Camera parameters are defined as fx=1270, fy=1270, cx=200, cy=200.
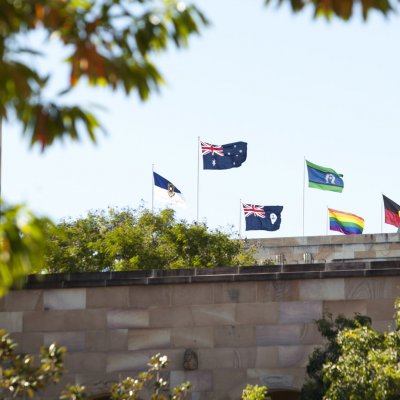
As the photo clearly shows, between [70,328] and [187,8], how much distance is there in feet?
66.2

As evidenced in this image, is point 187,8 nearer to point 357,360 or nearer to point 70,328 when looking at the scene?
point 357,360

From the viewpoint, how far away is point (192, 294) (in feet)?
88.5

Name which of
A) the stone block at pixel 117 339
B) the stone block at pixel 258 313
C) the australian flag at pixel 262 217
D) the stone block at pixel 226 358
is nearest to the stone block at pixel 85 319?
the stone block at pixel 117 339

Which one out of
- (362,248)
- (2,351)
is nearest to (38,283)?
(2,351)

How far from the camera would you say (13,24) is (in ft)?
23.8

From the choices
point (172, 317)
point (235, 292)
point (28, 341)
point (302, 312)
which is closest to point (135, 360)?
point (172, 317)

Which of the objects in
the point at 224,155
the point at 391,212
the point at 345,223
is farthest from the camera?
the point at 391,212

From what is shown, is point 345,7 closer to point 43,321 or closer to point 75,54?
point 75,54

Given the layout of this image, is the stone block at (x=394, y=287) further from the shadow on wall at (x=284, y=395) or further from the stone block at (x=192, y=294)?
the stone block at (x=192, y=294)

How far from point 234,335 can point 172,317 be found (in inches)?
54.2

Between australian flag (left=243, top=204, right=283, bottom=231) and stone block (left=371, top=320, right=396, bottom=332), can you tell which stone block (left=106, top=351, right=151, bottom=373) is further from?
australian flag (left=243, top=204, right=283, bottom=231)

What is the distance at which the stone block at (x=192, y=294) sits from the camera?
2684 cm

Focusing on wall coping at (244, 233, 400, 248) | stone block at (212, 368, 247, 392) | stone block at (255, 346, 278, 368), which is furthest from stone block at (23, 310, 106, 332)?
wall coping at (244, 233, 400, 248)

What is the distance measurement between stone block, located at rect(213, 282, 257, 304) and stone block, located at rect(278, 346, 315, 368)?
1.25 metres
